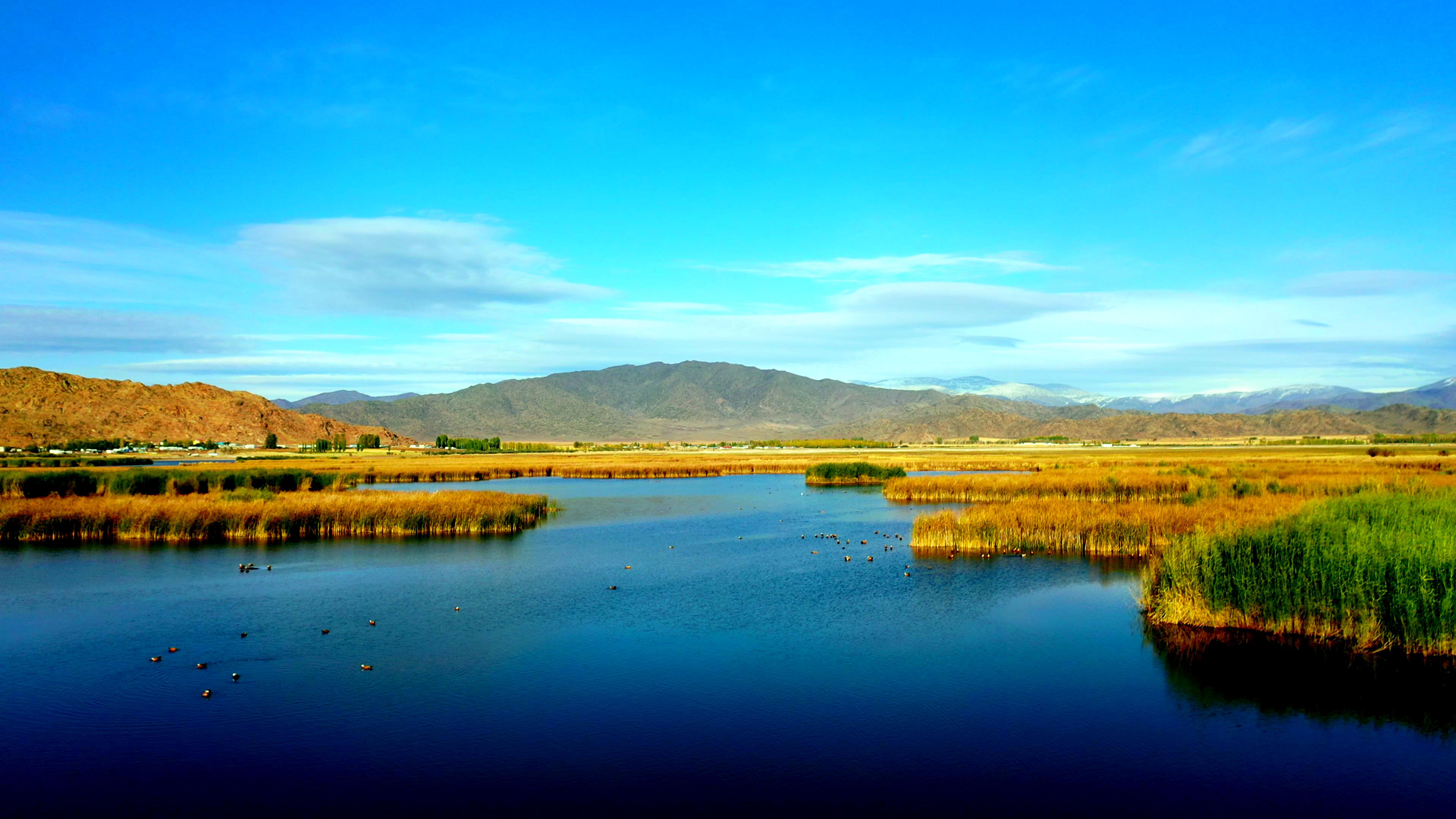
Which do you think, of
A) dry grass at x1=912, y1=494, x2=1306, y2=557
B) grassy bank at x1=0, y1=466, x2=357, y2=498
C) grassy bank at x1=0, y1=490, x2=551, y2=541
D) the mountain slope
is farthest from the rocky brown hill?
dry grass at x1=912, y1=494, x2=1306, y2=557

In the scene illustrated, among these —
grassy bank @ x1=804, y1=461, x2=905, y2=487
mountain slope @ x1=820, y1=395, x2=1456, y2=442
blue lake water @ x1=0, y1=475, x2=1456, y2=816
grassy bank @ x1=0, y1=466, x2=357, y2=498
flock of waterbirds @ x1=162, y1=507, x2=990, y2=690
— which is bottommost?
blue lake water @ x1=0, y1=475, x2=1456, y2=816

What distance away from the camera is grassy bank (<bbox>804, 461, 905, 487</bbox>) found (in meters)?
58.4

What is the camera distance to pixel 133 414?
425 feet

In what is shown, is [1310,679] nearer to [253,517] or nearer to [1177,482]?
[1177,482]

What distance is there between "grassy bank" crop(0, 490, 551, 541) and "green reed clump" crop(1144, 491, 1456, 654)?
23.8m

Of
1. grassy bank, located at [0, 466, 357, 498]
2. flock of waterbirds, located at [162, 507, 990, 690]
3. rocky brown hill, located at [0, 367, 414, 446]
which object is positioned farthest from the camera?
rocky brown hill, located at [0, 367, 414, 446]

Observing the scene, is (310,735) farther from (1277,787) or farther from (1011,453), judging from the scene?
(1011,453)

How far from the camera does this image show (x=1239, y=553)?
16562mm

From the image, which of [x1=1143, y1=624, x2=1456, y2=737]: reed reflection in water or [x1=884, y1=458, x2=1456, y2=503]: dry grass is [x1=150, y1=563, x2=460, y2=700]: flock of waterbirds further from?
[x1=884, y1=458, x2=1456, y2=503]: dry grass

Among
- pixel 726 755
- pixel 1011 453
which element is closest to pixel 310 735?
pixel 726 755

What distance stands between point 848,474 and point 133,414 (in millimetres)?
118852

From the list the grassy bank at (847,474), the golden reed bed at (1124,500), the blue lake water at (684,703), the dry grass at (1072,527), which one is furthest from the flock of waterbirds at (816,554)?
the grassy bank at (847,474)

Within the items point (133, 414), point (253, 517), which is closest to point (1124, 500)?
point (253, 517)

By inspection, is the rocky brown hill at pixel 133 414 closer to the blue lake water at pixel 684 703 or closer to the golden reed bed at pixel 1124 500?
the blue lake water at pixel 684 703
